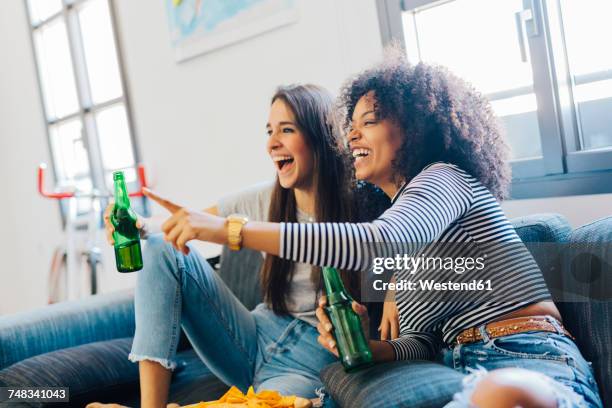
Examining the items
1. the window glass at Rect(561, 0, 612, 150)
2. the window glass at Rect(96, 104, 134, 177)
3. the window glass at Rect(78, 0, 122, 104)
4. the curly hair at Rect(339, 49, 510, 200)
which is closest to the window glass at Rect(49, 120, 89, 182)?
the window glass at Rect(96, 104, 134, 177)

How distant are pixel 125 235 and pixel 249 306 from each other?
0.64 m

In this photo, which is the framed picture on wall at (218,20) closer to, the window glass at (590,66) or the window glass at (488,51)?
the window glass at (488,51)

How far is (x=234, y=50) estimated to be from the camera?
2855 millimetres

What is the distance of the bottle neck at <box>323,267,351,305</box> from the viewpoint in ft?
4.22

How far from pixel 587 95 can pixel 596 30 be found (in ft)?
0.55

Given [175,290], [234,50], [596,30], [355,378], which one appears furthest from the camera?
[234,50]

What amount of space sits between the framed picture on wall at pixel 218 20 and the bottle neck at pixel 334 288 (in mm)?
1435

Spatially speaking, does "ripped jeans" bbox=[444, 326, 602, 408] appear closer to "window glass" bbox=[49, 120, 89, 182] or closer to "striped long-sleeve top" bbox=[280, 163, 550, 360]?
"striped long-sleeve top" bbox=[280, 163, 550, 360]

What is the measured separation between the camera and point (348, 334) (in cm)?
127

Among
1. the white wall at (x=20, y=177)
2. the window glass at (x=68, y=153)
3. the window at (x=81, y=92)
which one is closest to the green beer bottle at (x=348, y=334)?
the window at (x=81, y=92)

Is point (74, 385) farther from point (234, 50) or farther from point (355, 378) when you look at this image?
point (234, 50)

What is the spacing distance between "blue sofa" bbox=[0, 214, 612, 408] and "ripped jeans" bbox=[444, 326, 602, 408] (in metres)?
0.07

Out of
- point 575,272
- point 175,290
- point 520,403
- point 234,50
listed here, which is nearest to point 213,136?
point 234,50

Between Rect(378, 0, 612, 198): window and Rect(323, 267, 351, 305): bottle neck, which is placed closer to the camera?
Rect(323, 267, 351, 305): bottle neck
